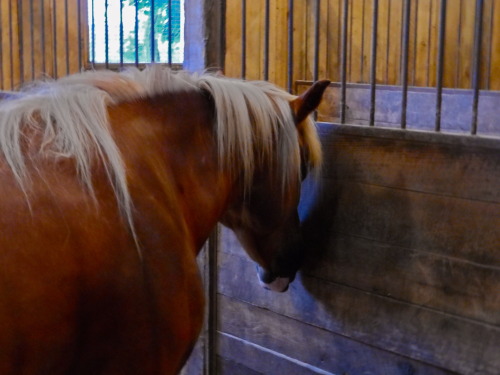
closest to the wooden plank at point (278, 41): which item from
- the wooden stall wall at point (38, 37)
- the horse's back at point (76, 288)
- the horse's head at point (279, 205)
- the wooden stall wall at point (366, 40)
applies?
the wooden stall wall at point (366, 40)

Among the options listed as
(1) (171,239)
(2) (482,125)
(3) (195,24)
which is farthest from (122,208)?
(2) (482,125)

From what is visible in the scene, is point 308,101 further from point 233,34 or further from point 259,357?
point 233,34

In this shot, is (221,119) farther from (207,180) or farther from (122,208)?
(122,208)

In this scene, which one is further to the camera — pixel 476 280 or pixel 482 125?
pixel 482 125

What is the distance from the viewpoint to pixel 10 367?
1344mm

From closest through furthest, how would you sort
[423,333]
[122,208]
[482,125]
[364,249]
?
[122,208] → [423,333] → [364,249] → [482,125]

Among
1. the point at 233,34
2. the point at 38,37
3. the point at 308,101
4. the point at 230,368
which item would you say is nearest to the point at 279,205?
the point at 308,101

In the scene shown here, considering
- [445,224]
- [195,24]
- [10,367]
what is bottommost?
[10,367]

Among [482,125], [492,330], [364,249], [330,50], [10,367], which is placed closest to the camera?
[10,367]

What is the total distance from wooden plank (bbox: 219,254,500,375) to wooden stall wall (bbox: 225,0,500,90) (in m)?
4.10

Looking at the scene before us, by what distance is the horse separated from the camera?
1.40 metres

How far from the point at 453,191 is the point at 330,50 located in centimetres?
509

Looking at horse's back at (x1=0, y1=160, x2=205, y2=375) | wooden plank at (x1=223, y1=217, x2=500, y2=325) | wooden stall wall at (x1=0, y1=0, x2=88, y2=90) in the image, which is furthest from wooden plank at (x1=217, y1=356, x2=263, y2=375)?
wooden stall wall at (x1=0, y1=0, x2=88, y2=90)

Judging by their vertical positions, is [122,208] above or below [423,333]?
above
